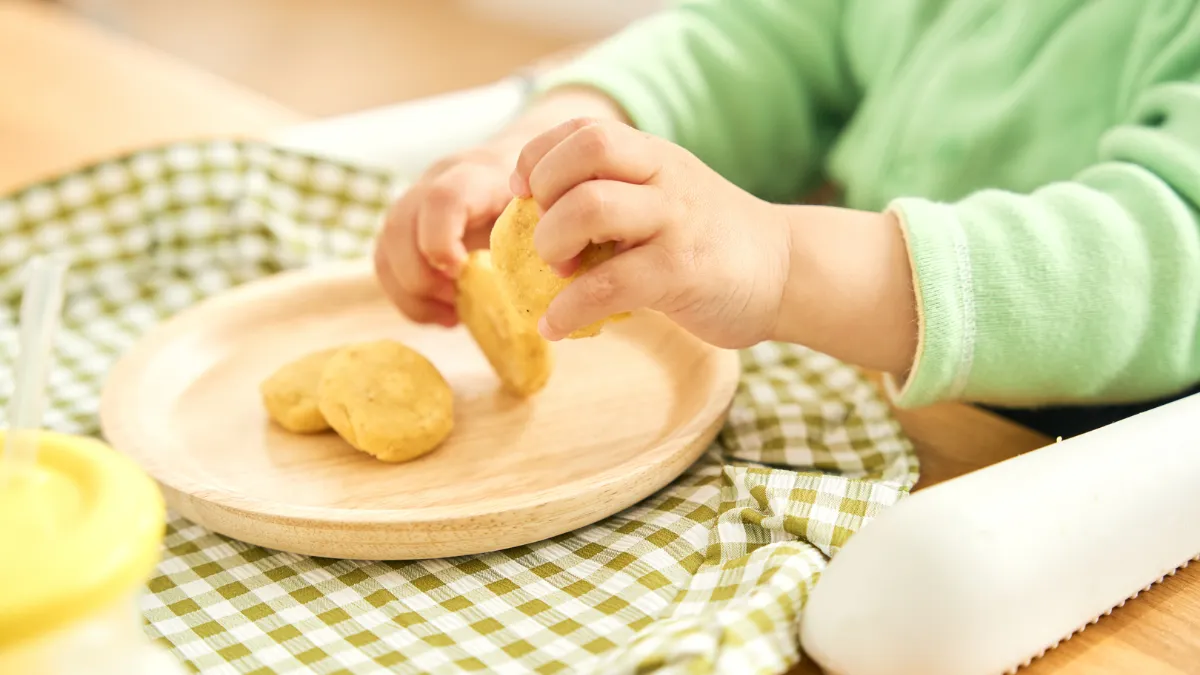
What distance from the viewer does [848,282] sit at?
1.80ft

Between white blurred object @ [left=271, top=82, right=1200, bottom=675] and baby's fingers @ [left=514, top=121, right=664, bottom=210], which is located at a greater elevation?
baby's fingers @ [left=514, top=121, right=664, bottom=210]

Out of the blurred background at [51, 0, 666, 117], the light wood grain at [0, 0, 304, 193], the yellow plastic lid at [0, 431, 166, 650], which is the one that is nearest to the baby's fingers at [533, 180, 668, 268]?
the yellow plastic lid at [0, 431, 166, 650]

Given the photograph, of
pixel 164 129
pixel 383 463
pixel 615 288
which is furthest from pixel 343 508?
pixel 164 129

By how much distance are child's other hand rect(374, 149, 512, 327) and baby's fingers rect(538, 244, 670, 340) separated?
0.53 ft

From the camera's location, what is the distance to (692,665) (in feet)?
1.24

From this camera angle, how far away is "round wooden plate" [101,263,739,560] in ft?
1.61

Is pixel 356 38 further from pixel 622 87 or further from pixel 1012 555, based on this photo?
pixel 1012 555

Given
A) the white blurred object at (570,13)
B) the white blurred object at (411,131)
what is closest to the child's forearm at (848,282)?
the white blurred object at (411,131)

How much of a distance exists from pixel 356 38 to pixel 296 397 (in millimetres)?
2267

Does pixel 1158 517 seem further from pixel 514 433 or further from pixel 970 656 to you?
pixel 514 433

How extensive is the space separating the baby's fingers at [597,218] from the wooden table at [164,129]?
0.67 feet

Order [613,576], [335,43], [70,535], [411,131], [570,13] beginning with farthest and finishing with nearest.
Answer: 1. [570,13]
2. [335,43]
3. [411,131]
4. [613,576]
5. [70,535]

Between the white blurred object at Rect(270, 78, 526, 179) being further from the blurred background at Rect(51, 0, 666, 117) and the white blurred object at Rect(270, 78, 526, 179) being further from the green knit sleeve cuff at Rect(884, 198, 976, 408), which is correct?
the blurred background at Rect(51, 0, 666, 117)

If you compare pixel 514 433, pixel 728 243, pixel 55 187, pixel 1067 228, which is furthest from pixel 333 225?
pixel 1067 228
